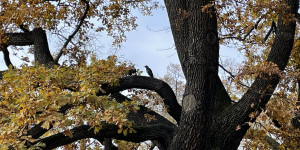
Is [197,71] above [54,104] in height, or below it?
above

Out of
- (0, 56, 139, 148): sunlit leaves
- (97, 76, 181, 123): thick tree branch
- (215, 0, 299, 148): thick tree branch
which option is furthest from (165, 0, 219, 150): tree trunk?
(0, 56, 139, 148): sunlit leaves

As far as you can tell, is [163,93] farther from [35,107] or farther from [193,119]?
[35,107]

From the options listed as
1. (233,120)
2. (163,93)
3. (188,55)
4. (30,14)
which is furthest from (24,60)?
(233,120)

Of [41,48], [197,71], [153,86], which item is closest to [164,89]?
[153,86]

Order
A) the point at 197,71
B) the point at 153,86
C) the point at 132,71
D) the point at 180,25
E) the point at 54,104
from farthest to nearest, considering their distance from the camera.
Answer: the point at 132,71 < the point at 153,86 < the point at 180,25 < the point at 197,71 < the point at 54,104

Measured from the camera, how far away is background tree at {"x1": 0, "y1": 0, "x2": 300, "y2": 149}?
420cm

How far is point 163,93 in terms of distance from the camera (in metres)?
6.46

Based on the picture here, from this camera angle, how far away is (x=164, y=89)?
6.46 metres

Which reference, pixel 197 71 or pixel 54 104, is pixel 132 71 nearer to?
pixel 197 71

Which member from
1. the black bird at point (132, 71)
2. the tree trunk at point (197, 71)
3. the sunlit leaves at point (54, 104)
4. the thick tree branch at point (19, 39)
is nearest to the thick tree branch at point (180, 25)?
the tree trunk at point (197, 71)

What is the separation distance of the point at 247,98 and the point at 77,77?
3.06m

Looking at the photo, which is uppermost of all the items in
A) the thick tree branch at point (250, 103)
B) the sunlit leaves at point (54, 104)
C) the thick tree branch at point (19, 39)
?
the thick tree branch at point (19, 39)

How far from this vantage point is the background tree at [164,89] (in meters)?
4.20

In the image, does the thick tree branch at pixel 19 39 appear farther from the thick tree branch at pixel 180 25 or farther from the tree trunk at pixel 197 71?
the tree trunk at pixel 197 71
